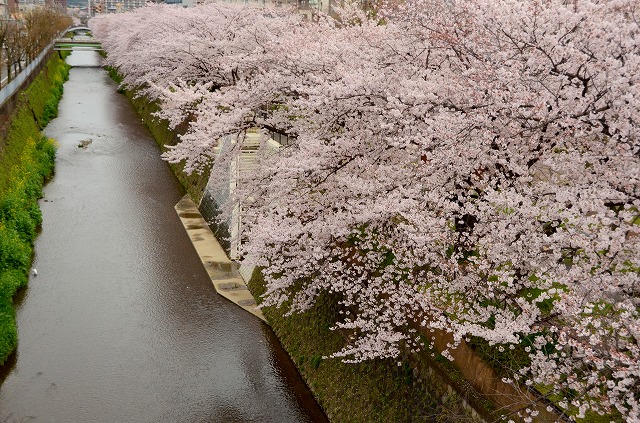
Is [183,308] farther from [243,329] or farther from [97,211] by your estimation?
[97,211]

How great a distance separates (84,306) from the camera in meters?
16.6

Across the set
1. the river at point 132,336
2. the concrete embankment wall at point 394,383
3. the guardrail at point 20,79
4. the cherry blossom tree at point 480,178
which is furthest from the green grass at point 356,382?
the guardrail at point 20,79

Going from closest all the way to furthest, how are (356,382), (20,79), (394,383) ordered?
(394,383)
(356,382)
(20,79)

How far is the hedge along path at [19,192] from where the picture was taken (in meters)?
15.8

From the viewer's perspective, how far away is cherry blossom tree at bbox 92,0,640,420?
22.5 feet

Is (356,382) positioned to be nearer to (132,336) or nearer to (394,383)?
(394,383)

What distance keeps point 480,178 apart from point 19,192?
19553mm

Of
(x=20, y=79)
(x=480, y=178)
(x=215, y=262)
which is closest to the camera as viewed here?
(x=480, y=178)

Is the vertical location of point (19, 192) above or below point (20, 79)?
below

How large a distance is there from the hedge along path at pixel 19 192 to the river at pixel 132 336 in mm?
547

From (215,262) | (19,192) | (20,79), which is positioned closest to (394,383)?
(215,262)

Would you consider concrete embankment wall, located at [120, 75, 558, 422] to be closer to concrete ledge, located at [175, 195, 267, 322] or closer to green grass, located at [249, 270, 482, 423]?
green grass, located at [249, 270, 482, 423]

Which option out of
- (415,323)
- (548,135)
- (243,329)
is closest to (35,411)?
(243,329)

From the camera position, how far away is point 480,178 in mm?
10258
